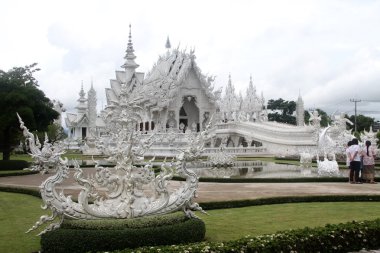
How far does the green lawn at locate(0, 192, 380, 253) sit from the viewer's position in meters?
8.62

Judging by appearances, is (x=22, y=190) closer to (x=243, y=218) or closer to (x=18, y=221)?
(x=18, y=221)

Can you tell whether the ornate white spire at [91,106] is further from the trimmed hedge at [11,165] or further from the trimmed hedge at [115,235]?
the trimmed hedge at [115,235]

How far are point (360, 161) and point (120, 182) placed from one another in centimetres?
1209

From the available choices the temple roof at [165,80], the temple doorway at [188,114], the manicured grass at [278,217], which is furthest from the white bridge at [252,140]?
the manicured grass at [278,217]

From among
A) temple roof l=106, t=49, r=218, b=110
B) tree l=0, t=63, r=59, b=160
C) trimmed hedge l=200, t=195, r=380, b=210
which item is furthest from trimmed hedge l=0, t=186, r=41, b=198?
temple roof l=106, t=49, r=218, b=110

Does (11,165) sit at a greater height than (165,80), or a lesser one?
lesser

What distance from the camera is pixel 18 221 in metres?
10.4

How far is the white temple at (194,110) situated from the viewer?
42156 mm

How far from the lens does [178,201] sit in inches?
325

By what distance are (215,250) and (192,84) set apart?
46.1 metres

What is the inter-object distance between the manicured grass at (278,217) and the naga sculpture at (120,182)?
116 cm

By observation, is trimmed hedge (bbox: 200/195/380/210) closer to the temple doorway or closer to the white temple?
the white temple

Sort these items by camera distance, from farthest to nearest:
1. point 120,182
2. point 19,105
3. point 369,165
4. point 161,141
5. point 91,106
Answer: point 91,106 → point 19,105 → point 369,165 → point 161,141 → point 120,182

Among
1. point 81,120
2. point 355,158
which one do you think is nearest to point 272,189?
point 355,158
